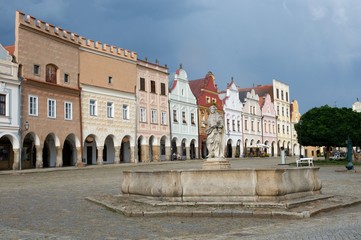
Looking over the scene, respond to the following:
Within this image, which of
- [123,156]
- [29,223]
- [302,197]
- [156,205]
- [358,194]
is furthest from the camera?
[123,156]

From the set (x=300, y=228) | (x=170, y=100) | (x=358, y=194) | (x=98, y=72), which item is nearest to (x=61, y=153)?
(x=98, y=72)

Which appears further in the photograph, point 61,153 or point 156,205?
point 61,153

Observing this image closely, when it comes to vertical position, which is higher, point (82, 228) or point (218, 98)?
point (218, 98)

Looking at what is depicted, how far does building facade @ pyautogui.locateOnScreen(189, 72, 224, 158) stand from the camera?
180ft

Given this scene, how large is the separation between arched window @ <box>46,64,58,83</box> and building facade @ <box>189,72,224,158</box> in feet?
71.1

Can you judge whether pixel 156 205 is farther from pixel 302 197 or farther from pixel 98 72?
pixel 98 72

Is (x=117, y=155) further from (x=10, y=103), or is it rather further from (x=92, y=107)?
(x=10, y=103)

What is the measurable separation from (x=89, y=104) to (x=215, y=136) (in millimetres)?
26021

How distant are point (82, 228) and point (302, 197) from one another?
5869 mm

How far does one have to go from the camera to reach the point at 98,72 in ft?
133

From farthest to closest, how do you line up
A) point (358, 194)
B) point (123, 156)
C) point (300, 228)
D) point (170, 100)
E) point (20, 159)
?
point (170, 100), point (123, 156), point (20, 159), point (358, 194), point (300, 228)

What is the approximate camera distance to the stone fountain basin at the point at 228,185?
10.8m

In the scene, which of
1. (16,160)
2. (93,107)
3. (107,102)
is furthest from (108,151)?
(16,160)

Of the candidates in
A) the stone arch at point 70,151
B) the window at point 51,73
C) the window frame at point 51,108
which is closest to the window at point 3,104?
the window frame at point 51,108
